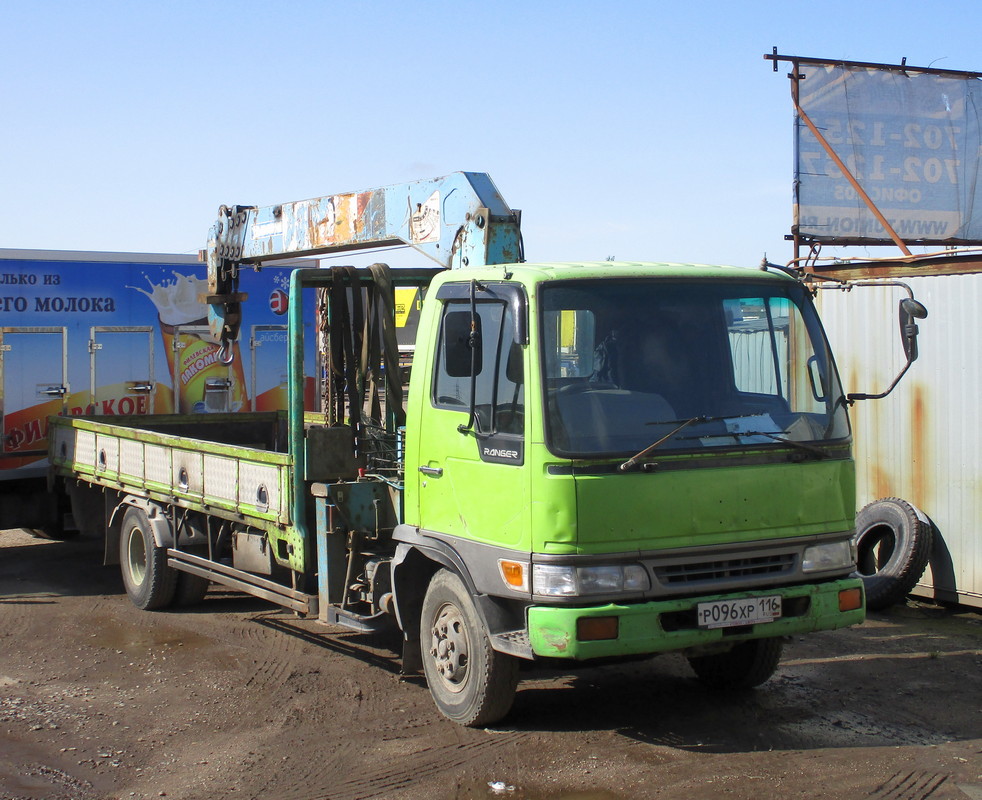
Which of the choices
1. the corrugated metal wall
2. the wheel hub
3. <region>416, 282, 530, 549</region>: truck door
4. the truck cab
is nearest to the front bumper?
the truck cab

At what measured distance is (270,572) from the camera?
7.60 m

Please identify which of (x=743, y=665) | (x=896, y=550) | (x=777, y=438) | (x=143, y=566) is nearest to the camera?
(x=777, y=438)

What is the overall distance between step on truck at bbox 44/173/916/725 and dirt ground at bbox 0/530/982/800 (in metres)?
0.40

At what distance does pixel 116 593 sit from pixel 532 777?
19.0 ft

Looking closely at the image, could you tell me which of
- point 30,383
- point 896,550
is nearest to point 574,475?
point 896,550

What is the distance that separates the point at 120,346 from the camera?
11.2 meters

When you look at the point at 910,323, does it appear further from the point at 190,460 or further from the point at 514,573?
the point at 190,460

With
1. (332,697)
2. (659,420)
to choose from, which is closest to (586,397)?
(659,420)

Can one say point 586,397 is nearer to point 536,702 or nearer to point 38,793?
point 536,702

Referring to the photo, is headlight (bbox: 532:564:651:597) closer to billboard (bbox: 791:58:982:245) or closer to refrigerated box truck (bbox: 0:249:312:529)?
refrigerated box truck (bbox: 0:249:312:529)

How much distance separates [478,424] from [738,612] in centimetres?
154

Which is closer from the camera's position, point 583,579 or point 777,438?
point 583,579

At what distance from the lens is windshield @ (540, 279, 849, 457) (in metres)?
5.26

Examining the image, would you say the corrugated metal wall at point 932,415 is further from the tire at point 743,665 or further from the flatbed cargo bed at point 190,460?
the flatbed cargo bed at point 190,460
